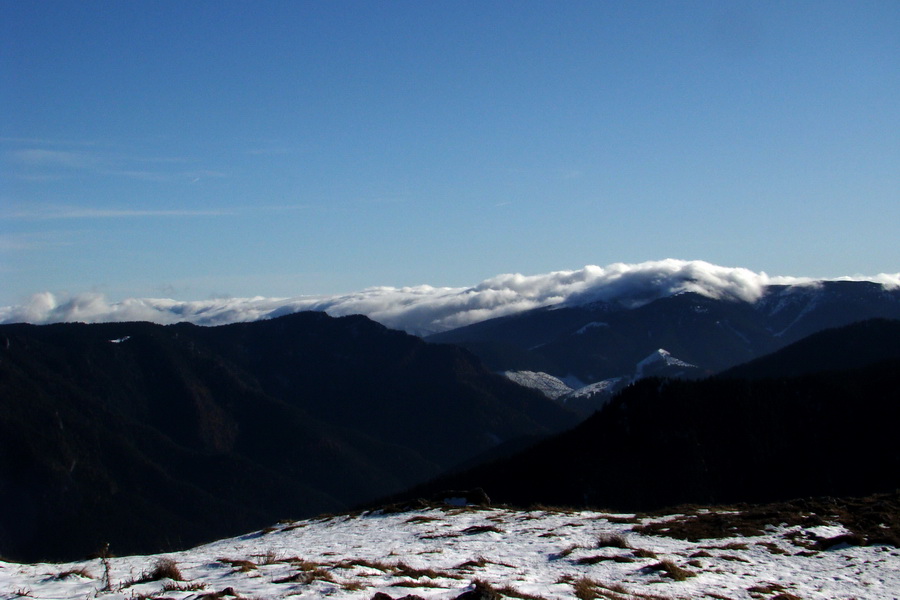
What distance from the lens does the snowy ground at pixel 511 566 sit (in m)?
25.8

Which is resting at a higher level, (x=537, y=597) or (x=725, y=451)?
(x=537, y=597)

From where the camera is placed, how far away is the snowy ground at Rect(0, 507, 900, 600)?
84.5 feet

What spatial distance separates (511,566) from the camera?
3322 centimetres

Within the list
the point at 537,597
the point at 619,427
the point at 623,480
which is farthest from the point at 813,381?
the point at 537,597

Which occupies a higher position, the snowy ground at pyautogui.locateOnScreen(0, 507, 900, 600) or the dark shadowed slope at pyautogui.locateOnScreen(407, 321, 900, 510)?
the snowy ground at pyautogui.locateOnScreen(0, 507, 900, 600)

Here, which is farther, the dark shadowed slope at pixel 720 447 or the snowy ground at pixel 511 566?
the dark shadowed slope at pixel 720 447

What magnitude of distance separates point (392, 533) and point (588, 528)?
12.0 meters

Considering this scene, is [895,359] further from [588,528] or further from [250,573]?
[250,573]

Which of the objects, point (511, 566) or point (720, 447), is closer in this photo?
point (511, 566)

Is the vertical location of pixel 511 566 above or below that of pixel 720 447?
above

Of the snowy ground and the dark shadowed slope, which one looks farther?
the dark shadowed slope


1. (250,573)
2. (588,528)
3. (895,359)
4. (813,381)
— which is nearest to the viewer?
(250,573)

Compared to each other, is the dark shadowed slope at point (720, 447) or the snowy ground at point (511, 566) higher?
the snowy ground at point (511, 566)

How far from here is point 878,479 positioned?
133 metres
